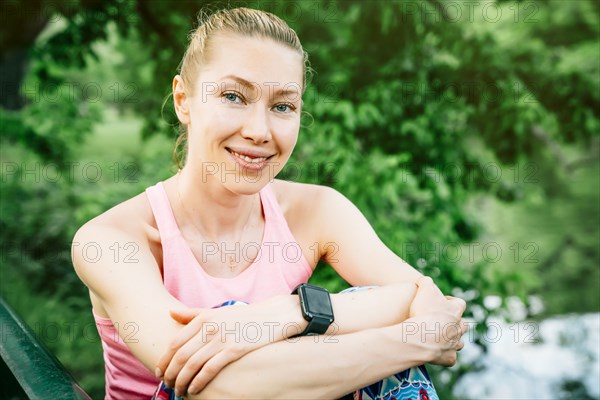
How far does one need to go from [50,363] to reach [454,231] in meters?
2.69

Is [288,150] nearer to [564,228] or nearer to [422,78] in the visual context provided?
[422,78]

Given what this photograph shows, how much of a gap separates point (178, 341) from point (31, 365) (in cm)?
33

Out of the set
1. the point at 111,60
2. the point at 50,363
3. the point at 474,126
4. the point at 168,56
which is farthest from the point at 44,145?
the point at 50,363

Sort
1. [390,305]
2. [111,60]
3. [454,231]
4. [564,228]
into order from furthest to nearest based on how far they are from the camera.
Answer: [564,228], [111,60], [454,231], [390,305]

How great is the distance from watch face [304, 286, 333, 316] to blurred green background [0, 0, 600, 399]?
123 cm

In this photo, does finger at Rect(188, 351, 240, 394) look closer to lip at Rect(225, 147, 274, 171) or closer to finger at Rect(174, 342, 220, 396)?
finger at Rect(174, 342, 220, 396)

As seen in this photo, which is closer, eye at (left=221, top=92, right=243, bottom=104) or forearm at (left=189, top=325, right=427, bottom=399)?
forearm at (left=189, top=325, right=427, bottom=399)

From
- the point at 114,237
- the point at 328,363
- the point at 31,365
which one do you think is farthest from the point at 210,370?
the point at 114,237

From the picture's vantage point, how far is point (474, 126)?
14.4 ft

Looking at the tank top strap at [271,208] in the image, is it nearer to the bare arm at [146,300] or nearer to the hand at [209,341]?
the bare arm at [146,300]

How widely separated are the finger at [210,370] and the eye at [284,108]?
713 mm

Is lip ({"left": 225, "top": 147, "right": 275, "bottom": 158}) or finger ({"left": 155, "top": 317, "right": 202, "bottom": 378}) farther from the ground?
lip ({"left": 225, "top": 147, "right": 275, "bottom": 158})

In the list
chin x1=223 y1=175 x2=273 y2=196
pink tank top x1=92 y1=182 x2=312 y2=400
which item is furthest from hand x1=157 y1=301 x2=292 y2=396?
chin x1=223 y1=175 x2=273 y2=196

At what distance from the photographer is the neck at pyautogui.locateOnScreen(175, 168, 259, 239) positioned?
1897mm
